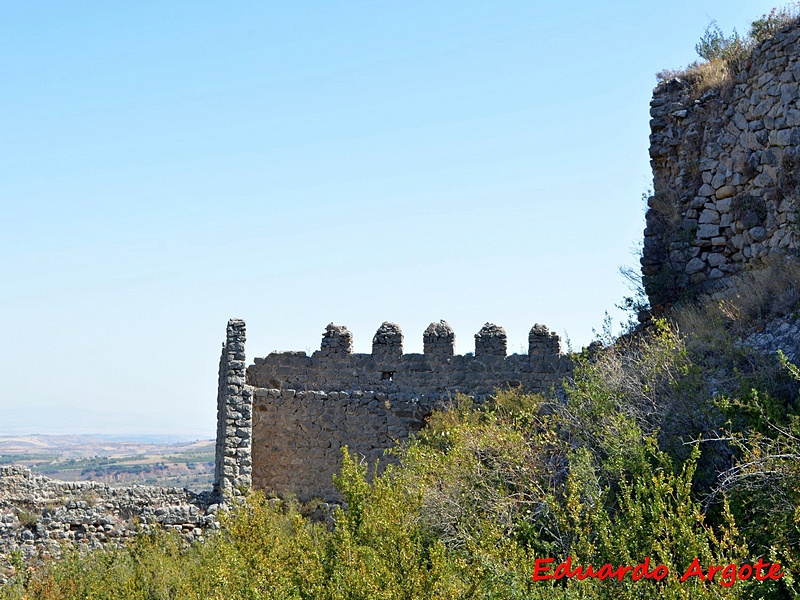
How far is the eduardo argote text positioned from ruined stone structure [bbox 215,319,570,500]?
365 inches

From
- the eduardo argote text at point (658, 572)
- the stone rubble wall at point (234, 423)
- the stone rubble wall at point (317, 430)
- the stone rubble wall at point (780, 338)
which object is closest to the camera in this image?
the eduardo argote text at point (658, 572)

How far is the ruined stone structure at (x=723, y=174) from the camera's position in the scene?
41.2ft

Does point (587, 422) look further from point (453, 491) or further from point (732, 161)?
point (732, 161)

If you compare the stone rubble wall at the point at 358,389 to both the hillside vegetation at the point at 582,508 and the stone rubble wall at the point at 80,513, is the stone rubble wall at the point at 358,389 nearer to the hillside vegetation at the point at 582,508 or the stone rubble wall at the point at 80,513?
the stone rubble wall at the point at 80,513

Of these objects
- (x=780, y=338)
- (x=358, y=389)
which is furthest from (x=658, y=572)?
(x=358, y=389)

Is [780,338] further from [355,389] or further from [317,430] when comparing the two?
[317,430]

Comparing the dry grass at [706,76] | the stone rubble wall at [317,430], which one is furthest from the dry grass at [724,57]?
the stone rubble wall at [317,430]

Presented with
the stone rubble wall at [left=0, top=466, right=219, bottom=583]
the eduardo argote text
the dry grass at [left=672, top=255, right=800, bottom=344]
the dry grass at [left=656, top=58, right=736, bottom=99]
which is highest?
the dry grass at [left=656, top=58, right=736, bottom=99]

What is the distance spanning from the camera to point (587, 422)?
9.45m

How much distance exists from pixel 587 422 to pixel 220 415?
29.0 ft

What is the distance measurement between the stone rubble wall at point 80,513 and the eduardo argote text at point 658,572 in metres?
8.78

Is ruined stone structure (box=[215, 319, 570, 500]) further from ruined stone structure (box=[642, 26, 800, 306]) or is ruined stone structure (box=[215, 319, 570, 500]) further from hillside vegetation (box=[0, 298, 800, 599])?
hillside vegetation (box=[0, 298, 800, 599])

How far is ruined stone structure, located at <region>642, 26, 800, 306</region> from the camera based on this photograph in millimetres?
12562

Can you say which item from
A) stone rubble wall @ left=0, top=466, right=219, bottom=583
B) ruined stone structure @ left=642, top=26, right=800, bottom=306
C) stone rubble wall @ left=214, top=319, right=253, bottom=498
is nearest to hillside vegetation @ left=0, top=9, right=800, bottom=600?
ruined stone structure @ left=642, top=26, right=800, bottom=306
